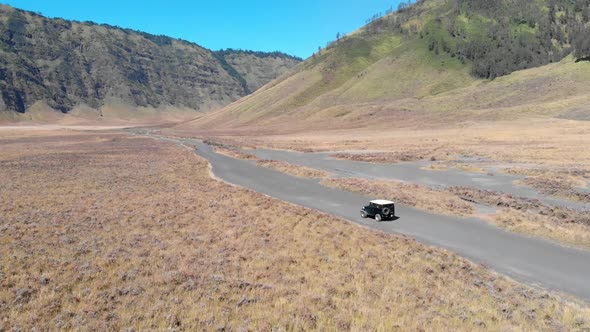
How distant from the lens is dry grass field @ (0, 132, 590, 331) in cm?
1279

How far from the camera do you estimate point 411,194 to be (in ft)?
115

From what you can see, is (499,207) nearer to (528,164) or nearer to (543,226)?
(543,226)

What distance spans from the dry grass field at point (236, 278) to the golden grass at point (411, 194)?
8314 mm

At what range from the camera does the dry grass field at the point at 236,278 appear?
12.8 metres

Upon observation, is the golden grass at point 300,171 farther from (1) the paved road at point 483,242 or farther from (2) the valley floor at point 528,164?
(2) the valley floor at point 528,164

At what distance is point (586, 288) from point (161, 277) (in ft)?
54.3

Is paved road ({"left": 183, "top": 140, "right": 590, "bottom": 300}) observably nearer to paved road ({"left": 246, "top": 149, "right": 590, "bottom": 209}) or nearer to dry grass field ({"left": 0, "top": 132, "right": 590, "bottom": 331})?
dry grass field ({"left": 0, "top": 132, "right": 590, "bottom": 331})

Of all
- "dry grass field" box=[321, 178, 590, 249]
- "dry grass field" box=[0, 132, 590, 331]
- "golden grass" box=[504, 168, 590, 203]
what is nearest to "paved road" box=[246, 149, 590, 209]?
"golden grass" box=[504, 168, 590, 203]

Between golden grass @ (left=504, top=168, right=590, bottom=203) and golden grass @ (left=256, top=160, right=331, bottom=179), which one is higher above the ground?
→ golden grass @ (left=504, top=168, right=590, bottom=203)

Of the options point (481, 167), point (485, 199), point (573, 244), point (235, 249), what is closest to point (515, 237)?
point (573, 244)

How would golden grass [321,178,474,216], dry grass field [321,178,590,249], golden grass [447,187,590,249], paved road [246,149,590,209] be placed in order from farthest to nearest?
paved road [246,149,590,209] < golden grass [321,178,474,216] < dry grass field [321,178,590,249] < golden grass [447,187,590,249]

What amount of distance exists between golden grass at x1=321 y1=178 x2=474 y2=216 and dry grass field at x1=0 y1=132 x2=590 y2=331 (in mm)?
8314

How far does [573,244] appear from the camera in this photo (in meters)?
21.3

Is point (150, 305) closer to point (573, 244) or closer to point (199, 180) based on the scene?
point (573, 244)
